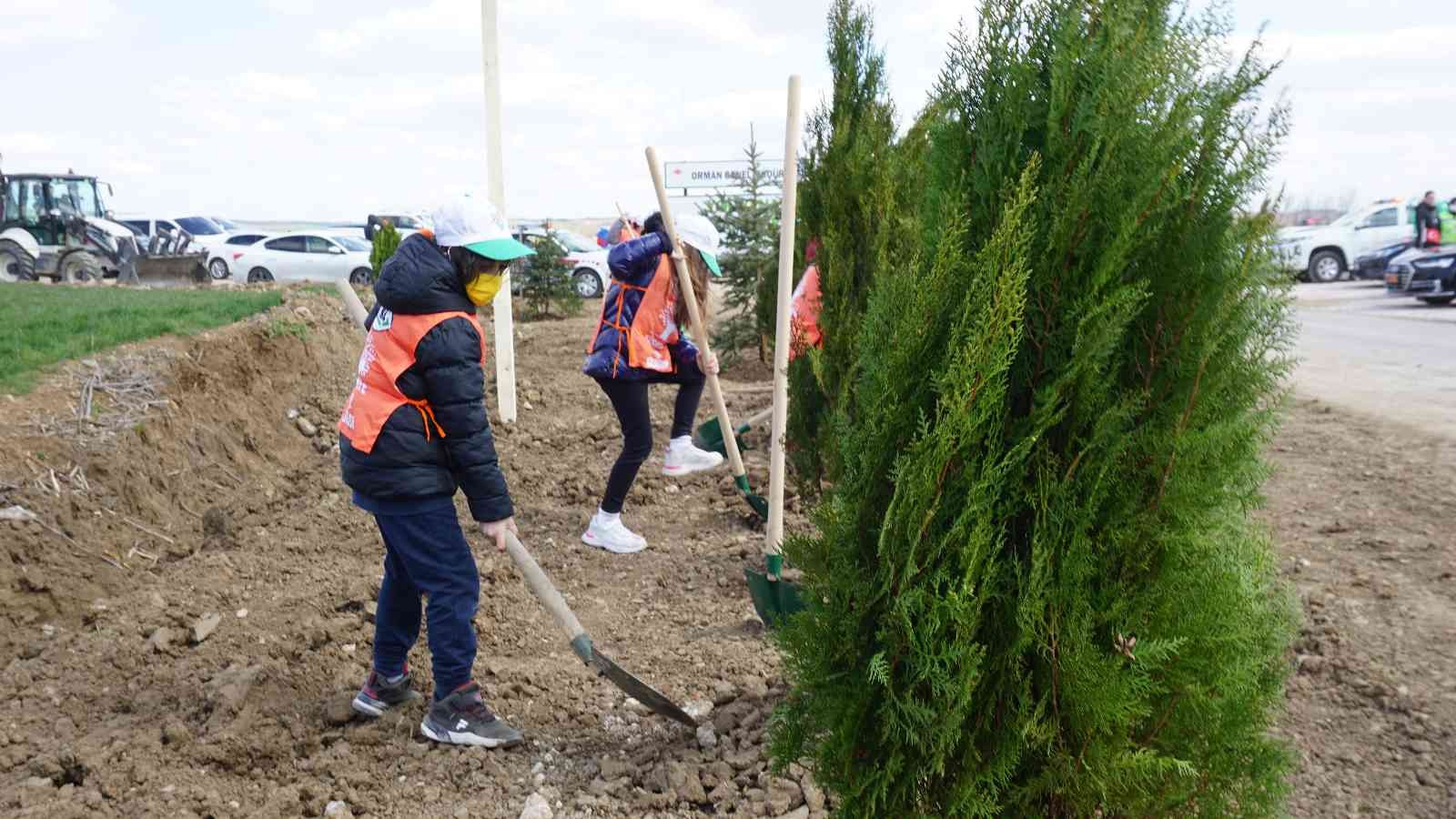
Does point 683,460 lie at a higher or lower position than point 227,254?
lower

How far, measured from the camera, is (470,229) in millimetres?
3225

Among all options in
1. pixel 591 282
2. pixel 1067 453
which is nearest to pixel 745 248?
pixel 1067 453

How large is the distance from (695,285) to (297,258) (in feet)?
70.4

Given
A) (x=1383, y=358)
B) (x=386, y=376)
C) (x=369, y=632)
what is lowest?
(x=369, y=632)

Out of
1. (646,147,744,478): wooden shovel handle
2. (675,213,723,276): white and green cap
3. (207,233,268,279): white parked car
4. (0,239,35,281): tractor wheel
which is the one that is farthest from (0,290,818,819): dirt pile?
(207,233,268,279): white parked car

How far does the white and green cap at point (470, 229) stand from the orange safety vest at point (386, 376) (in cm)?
22

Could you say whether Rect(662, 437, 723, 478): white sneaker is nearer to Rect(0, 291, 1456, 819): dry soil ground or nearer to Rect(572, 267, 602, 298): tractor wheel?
Rect(0, 291, 1456, 819): dry soil ground

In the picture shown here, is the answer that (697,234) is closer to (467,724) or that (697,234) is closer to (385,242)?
(467,724)

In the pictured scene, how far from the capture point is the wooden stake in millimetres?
3980

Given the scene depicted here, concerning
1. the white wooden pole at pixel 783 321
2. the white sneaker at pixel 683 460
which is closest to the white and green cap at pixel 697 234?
the white wooden pole at pixel 783 321

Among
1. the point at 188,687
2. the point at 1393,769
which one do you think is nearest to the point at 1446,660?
the point at 1393,769

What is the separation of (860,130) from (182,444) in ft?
14.6

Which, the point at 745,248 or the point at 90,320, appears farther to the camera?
the point at 745,248

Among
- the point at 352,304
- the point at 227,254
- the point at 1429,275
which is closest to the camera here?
the point at 352,304
